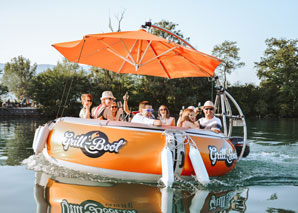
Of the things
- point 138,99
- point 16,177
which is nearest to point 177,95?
point 138,99

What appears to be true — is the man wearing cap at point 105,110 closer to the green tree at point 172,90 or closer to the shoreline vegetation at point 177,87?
the shoreline vegetation at point 177,87

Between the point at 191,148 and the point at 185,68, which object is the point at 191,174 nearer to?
the point at 191,148

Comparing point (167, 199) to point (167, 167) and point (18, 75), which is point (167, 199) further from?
point (18, 75)

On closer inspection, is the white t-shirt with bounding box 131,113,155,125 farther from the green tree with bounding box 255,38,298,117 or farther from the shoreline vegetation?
the green tree with bounding box 255,38,298,117

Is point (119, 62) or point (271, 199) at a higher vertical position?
point (119, 62)

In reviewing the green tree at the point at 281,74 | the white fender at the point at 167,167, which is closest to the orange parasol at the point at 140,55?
the white fender at the point at 167,167

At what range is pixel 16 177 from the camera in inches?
267

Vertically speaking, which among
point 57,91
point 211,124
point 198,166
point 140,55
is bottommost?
point 198,166

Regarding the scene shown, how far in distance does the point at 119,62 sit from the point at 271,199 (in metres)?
5.79

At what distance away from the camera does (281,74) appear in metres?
50.5

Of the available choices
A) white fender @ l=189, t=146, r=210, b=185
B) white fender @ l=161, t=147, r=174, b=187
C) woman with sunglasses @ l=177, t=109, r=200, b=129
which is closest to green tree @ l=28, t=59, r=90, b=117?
woman with sunglasses @ l=177, t=109, r=200, b=129

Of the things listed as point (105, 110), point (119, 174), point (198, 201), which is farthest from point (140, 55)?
point (198, 201)

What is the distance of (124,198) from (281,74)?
49769mm

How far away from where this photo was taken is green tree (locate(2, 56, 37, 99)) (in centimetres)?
6806
